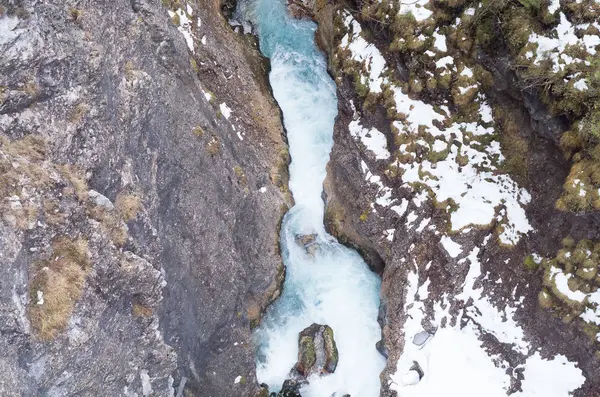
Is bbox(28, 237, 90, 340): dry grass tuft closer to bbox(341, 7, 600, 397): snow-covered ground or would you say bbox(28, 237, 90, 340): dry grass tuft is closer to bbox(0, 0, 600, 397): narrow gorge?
bbox(0, 0, 600, 397): narrow gorge

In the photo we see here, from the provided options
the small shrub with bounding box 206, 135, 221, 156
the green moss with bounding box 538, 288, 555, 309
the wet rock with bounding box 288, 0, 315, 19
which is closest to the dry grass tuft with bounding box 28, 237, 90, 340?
the small shrub with bounding box 206, 135, 221, 156

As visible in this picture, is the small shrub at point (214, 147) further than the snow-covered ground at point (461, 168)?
Yes

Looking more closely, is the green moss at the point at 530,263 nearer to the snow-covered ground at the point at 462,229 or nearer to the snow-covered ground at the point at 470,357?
the snow-covered ground at the point at 462,229

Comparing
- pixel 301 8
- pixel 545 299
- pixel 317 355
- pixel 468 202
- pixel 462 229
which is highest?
pixel 301 8

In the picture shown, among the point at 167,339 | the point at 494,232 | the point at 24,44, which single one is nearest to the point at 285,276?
the point at 167,339

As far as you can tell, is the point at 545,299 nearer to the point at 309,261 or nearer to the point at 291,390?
the point at 309,261

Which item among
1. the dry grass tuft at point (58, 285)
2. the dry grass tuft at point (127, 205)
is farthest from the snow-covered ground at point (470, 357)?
the dry grass tuft at point (58, 285)

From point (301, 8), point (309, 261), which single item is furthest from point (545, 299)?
point (301, 8)
